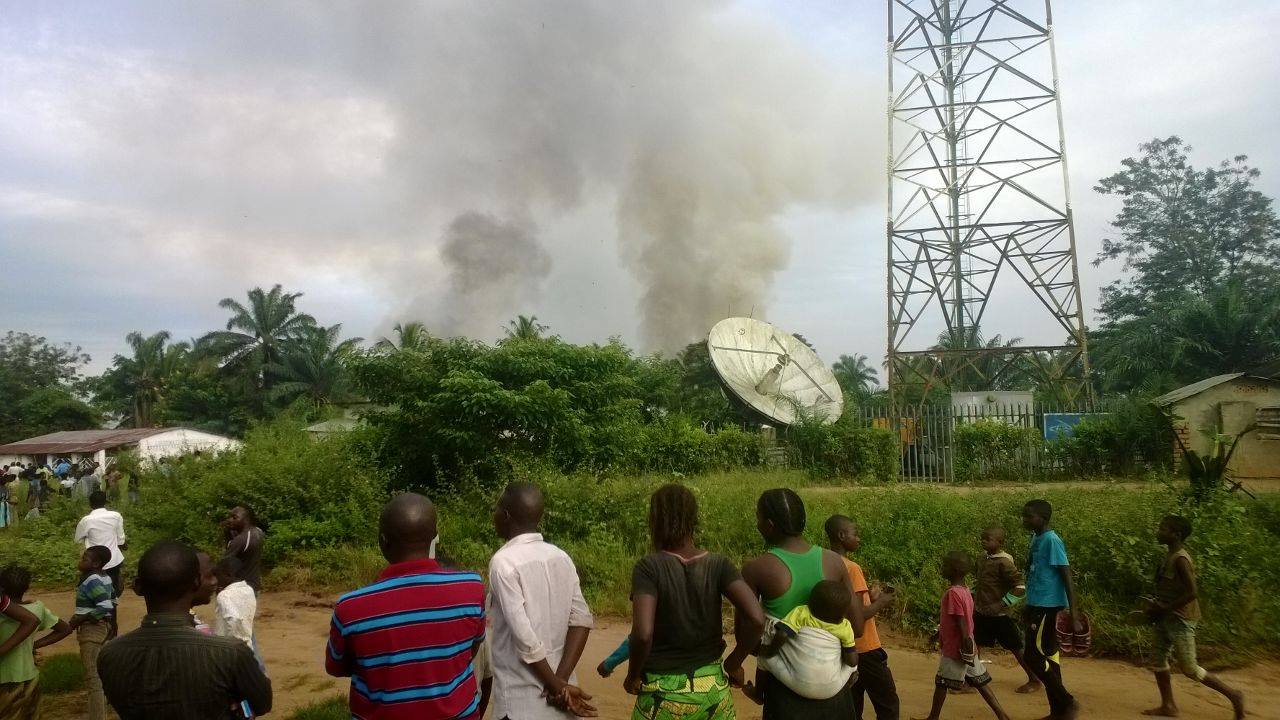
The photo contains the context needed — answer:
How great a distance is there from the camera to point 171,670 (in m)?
2.26

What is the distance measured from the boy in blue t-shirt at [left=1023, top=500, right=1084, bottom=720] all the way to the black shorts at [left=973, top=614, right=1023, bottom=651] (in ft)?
0.30

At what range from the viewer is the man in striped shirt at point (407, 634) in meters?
2.38

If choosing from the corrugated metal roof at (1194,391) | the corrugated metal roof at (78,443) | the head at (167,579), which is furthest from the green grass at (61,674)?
the corrugated metal roof at (78,443)

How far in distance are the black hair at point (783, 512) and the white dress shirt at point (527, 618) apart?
31.9 inches

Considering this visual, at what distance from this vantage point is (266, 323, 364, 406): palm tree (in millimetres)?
34688

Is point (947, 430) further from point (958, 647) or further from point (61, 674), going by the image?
point (61, 674)

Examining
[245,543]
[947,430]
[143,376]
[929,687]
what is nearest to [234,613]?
[245,543]

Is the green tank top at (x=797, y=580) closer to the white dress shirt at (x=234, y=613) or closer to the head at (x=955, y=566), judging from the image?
the head at (x=955, y=566)

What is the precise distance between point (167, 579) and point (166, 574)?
16mm

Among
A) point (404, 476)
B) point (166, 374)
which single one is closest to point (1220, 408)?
point (404, 476)

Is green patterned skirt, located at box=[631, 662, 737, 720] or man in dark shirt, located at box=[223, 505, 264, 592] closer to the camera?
green patterned skirt, located at box=[631, 662, 737, 720]

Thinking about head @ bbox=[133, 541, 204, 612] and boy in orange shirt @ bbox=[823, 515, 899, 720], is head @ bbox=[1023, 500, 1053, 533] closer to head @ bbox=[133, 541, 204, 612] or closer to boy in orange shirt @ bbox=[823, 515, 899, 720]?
boy in orange shirt @ bbox=[823, 515, 899, 720]

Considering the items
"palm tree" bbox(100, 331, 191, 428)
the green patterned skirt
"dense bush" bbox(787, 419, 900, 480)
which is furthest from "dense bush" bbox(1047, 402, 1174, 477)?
"palm tree" bbox(100, 331, 191, 428)

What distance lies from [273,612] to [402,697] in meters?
7.26
